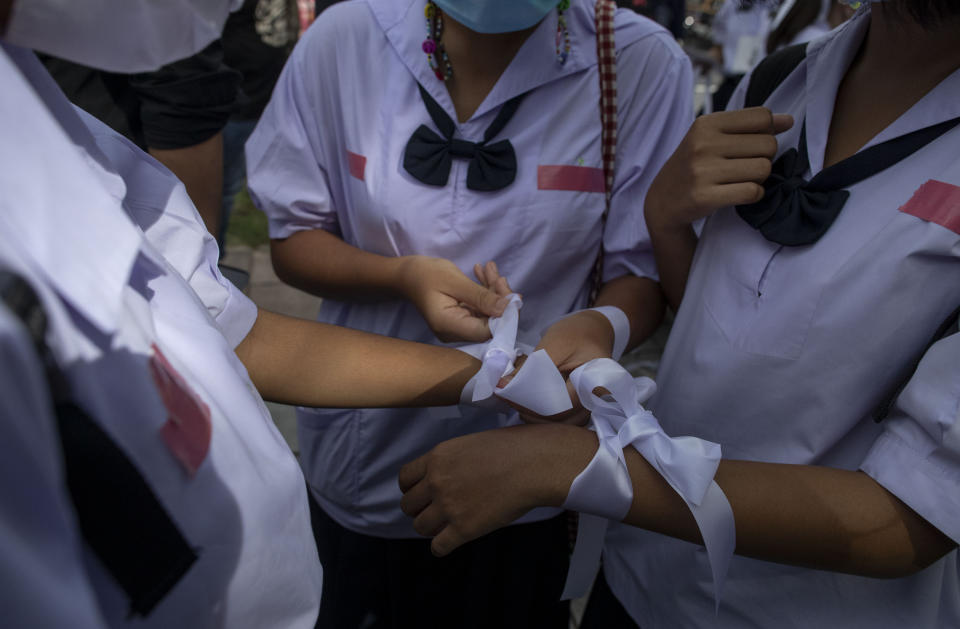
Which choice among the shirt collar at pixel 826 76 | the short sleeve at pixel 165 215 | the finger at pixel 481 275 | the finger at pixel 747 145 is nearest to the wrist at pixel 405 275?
the finger at pixel 481 275

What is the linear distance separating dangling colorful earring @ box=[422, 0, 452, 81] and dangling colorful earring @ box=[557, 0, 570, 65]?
0.22 m

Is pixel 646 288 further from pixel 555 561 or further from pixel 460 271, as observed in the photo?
pixel 555 561

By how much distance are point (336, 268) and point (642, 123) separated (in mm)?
678

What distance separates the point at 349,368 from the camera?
109 cm

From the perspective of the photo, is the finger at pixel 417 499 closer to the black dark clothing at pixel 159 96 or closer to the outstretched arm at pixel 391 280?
A: the outstretched arm at pixel 391 280

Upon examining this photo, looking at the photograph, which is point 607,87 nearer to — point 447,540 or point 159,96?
point 447,540

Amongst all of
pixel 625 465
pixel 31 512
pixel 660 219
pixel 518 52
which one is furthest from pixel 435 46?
pixel 31 512

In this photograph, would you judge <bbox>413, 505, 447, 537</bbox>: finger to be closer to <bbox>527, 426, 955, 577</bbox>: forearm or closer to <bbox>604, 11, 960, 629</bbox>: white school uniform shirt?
<bbox>527, 426, 955, 577</bbox>: forearm

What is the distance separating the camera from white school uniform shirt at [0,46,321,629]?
381 millimetres

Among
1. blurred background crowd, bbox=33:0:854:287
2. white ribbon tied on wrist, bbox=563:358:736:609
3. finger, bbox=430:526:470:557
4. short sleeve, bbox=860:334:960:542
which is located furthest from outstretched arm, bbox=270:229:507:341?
short sleeve, bbox=860:334:960:542

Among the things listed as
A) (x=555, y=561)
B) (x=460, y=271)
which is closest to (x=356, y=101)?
(x=460, y=271)

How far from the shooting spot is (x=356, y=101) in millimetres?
1319

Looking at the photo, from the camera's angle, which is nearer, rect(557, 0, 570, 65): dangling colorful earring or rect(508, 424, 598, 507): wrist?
rect(508, 424, 598, 507): wrist

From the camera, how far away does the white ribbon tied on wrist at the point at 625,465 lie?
88cm
